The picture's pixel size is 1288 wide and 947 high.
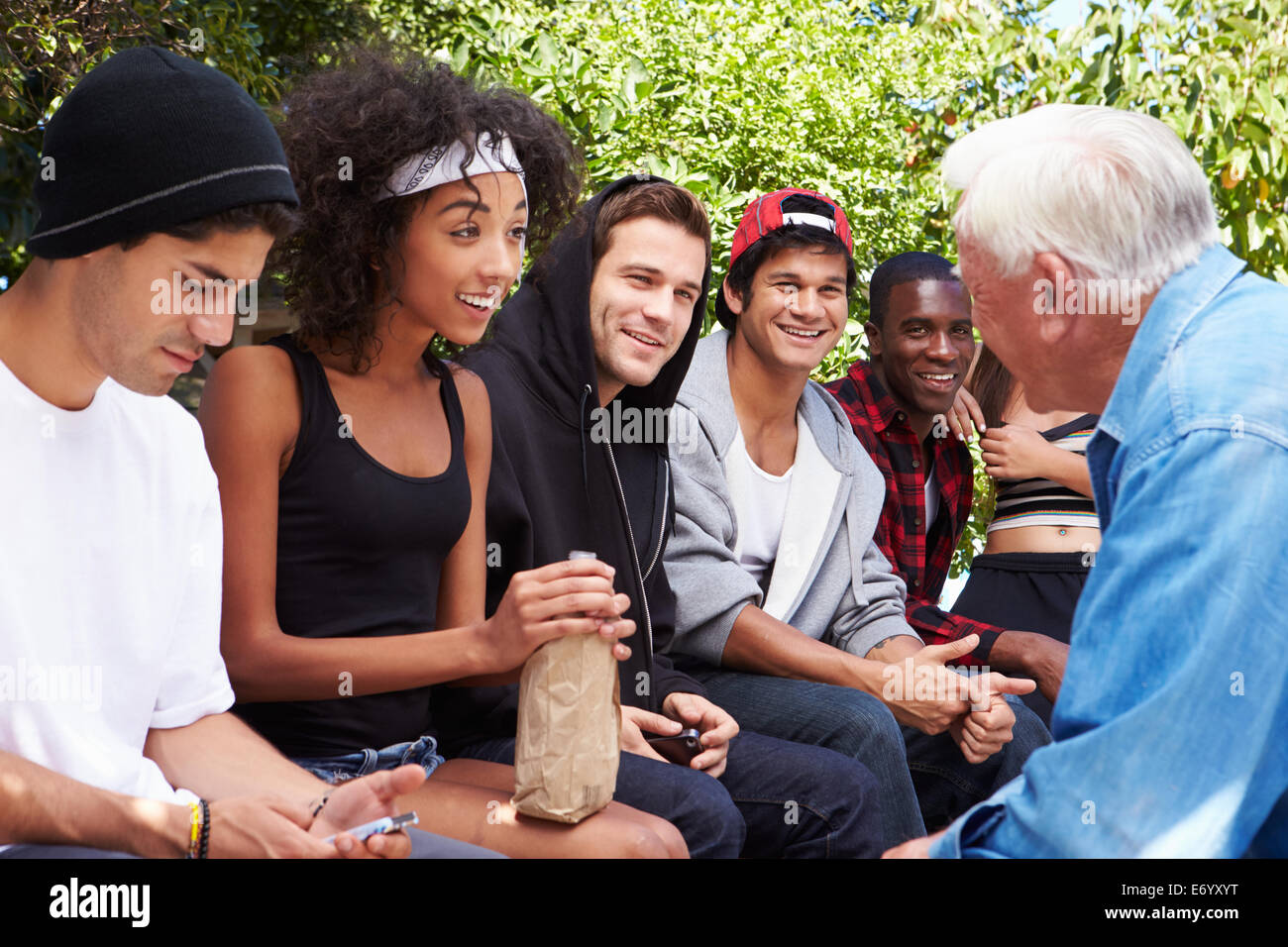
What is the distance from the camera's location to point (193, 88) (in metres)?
2.06

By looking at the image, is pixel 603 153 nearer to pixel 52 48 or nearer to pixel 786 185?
pixel 786 185

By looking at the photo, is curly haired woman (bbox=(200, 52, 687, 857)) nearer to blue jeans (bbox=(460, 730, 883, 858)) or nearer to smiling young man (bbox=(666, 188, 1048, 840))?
blue jeans (bbox=(460, 730, 883, 858))

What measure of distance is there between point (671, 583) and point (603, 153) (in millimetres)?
2841

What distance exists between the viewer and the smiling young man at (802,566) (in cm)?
344

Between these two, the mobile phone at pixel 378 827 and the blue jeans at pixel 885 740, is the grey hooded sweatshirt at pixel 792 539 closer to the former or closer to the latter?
the blue jeans at pixel 885 740

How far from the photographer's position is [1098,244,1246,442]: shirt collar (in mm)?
1901

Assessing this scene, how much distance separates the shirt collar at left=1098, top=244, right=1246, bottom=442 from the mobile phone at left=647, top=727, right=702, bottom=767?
4.68 ft

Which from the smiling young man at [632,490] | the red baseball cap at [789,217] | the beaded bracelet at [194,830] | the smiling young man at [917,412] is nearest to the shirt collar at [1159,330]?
the smiling young man at [632,490]

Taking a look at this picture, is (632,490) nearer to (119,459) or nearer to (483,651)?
(483,651)

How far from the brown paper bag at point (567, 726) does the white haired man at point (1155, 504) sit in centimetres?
59

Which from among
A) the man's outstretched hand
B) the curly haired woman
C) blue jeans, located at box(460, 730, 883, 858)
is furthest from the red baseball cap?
the man's outstretched hand
